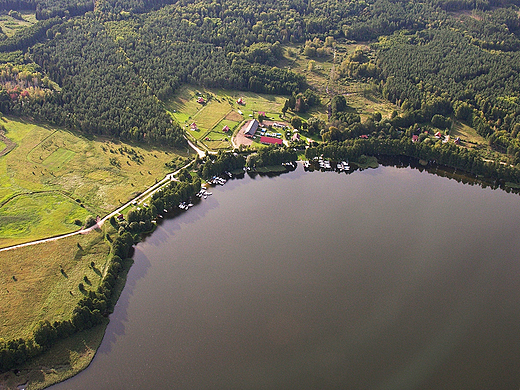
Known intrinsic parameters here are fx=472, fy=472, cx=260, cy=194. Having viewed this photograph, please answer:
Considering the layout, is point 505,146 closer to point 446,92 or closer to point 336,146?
point 446,92

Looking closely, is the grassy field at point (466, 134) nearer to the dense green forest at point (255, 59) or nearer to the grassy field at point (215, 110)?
the dense green forest at point (255, 59)

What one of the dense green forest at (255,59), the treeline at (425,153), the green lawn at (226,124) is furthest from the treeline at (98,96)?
the treeline at (425,153)

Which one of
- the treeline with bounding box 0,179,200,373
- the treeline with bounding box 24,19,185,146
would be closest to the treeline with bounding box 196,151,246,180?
the treeline with bounding box 0,179,200,373

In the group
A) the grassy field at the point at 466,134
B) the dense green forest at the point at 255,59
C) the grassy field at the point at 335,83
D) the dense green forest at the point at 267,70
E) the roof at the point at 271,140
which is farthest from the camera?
the grassy field at the point at 335,83

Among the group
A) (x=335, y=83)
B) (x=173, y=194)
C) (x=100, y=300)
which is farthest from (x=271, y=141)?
(x=100, y=300)

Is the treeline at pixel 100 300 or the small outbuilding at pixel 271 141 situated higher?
the small outbuilding at pixel 271 141

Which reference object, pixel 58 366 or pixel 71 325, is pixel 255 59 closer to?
pixel 71 325

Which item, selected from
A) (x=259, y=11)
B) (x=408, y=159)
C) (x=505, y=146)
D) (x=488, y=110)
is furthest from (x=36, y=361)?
(x=259, y=11)
